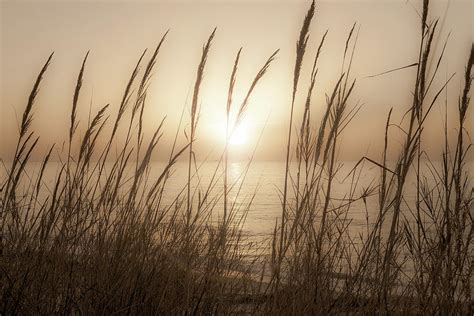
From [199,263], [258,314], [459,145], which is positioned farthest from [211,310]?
[459,145]

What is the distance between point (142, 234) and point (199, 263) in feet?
1.48

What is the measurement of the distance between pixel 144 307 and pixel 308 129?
0.96m

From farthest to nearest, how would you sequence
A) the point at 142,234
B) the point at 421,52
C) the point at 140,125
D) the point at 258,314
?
the point at 140,125
the point at 142,234
the point at 258,314
the point at 421,52

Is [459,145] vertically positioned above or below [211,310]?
above

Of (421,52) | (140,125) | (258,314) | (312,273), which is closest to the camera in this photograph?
(421,52)

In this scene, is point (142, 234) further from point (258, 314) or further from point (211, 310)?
point (258, 314)

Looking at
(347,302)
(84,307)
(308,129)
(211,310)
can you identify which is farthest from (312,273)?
(84,307)

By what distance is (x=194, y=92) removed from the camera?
71.1 inches

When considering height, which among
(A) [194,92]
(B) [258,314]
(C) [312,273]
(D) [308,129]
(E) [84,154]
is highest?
(A) [194,92]

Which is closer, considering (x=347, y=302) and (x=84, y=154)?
(x=347, y=302)

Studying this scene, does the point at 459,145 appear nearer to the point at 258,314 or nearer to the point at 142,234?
the point at 258,314

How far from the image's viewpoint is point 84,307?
4.92 feet

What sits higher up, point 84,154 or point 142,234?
point 84,154

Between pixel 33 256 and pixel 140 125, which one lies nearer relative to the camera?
pixel 33 256
